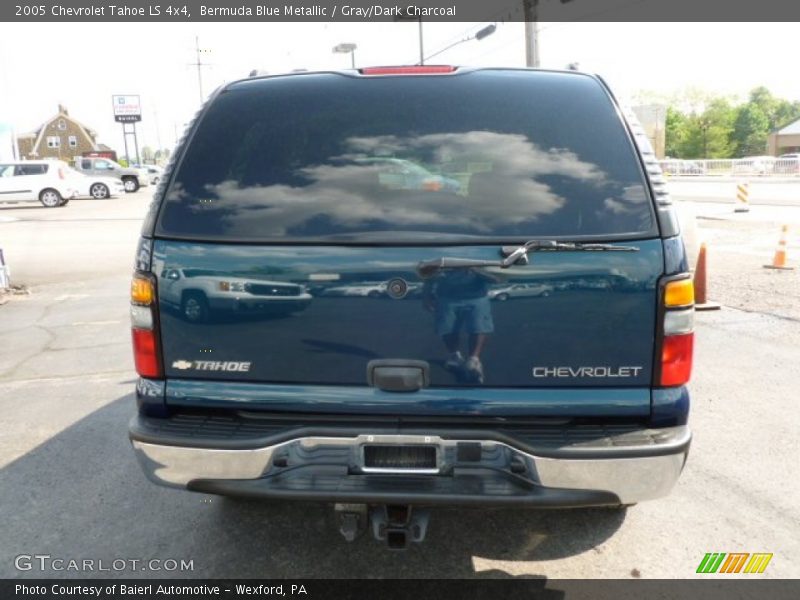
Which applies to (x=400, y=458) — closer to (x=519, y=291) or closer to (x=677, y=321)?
(x=519, y=291)

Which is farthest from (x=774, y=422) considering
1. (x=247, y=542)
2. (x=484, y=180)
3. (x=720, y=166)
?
(x=720, y=166)

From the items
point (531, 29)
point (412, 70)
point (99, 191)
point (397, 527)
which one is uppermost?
point (531, 29)

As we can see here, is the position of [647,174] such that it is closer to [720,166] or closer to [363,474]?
[363,474]

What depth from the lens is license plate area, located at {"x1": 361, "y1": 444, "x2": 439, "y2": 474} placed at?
234cm

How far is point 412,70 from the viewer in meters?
2.76

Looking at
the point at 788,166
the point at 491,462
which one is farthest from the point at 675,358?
the point at 788,166

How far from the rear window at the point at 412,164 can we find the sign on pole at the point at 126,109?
97815mm

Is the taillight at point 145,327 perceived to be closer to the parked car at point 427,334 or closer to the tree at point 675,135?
the parked car at point 427,334

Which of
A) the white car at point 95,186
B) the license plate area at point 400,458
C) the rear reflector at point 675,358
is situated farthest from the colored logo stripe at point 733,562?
the white car at point 95,186

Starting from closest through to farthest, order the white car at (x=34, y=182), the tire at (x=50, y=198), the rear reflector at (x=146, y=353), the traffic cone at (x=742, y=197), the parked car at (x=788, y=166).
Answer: the rear reflector at (x=146, y=353) < the traffic cone at (x=742, y=197) < the white car at (x=34, y=182) < the tire at (x=50, y=198) < the parked car at (x=788, y=166)

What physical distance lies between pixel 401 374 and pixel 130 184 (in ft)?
137

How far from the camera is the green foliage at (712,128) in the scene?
8738cm

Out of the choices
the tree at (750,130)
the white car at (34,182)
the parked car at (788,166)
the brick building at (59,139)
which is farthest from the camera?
the tree at (750,130)

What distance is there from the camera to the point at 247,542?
3.10 metres
